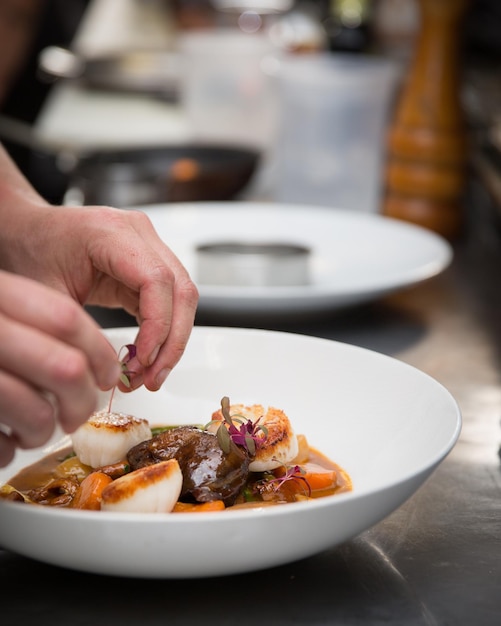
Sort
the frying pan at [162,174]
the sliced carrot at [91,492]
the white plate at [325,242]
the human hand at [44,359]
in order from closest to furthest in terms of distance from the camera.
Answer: the human hand at [44,359], the sliced carrot at [91,492], the white plate at [325,242], the frying pan at [162,174]

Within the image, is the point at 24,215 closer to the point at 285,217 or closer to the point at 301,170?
the point at 285,217

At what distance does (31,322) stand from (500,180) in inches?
76.0

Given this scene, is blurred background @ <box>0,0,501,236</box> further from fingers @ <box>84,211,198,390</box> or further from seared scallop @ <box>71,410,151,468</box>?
seared scallop @ <box>71,410,151,468</box>

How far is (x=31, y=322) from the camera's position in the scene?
0.81 metres

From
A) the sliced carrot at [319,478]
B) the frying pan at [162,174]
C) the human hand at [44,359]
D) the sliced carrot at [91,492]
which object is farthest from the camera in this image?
the frying pan at [162,174]

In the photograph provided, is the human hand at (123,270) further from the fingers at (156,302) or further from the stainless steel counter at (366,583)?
the stainless steel counter at (366,583)

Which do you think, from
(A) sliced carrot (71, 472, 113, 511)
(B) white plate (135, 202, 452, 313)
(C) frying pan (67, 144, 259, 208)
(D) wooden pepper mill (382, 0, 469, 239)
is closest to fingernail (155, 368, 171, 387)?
(A) sliced carrot (71, 472, 113, 511)

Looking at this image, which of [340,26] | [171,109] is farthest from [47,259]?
[171,109]

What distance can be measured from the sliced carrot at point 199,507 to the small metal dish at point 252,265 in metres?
0.95

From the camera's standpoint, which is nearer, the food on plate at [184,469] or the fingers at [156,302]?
the food on plate at [184,469]

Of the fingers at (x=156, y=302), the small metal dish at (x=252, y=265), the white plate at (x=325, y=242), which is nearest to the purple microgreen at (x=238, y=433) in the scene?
the fingers at (x=156, y=302)

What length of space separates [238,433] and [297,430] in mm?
206

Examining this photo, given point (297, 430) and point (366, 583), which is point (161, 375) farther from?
point (366, 583)

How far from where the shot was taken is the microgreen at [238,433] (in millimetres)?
1054
